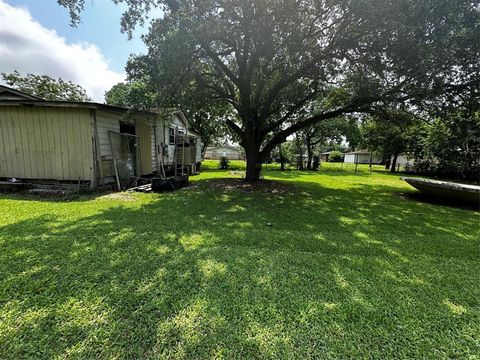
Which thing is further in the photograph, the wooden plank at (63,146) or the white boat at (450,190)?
the wooden plank at (63,146)

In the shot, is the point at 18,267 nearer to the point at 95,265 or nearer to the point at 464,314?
the point at 95,265

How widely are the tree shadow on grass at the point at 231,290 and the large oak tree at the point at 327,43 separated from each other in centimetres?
472

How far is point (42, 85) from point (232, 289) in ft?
113

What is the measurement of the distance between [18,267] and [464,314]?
4.83 meters

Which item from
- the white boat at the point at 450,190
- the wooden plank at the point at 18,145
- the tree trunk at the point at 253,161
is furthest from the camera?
the tree trunk at the point at 253,161

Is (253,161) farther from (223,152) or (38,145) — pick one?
(223,152)

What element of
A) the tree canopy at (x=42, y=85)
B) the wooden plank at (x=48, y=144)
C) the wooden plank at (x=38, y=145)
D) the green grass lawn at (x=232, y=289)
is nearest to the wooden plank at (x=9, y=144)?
the wooden plank at (x=38, y=145)

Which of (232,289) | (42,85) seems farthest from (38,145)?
(42,85)

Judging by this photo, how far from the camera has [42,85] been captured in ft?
84.2

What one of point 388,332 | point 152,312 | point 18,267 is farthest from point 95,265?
point 388,332

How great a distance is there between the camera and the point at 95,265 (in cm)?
279

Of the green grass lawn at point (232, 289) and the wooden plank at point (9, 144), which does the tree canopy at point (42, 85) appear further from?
the green grass lawn at point (232, 289)

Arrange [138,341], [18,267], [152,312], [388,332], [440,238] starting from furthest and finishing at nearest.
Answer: [440,238] < [18,267] < [152,312] < [388,332] < [138,341]

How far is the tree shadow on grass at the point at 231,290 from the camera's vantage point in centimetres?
173
